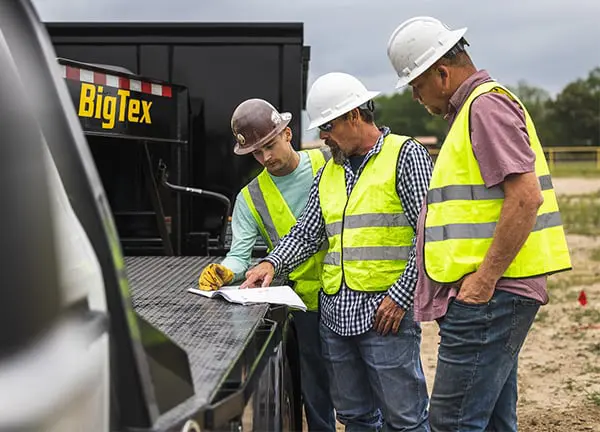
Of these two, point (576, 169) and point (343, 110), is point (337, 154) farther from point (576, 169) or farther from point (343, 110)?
point (576, 169)

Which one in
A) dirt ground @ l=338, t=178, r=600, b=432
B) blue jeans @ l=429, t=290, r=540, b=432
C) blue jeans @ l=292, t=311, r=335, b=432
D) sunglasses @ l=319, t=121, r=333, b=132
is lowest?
dirt ground @ l=338, t=178, r=600, b=432

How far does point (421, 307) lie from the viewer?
288 cm

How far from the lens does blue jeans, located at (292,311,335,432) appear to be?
3.79 m

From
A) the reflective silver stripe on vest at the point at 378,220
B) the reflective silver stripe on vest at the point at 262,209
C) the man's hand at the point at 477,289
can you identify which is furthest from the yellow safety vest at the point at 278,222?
the man's hand at the point at 477,289

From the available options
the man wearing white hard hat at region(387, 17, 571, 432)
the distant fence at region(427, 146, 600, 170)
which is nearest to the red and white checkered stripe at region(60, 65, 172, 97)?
the man wearing white hard hat at region(387, 17, 571, 432)

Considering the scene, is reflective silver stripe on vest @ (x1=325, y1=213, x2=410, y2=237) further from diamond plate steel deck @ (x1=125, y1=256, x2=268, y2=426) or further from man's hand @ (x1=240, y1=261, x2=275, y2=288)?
diamond plate steel deck @ (x1=125, y1=256, x2=268, y2=426)

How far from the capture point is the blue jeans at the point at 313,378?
379cm

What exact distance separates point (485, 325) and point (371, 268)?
0.67m

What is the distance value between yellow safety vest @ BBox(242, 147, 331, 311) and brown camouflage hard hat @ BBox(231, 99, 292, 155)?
0.67 ft

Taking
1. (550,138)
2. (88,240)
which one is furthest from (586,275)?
(550,138)

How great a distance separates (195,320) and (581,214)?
19.9 metres

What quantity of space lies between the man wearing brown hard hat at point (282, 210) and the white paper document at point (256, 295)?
47 centimetres

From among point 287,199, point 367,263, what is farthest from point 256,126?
point 367,263

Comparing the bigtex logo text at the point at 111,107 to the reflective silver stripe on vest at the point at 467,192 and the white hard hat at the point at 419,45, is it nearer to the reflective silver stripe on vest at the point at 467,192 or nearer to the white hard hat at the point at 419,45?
the white hard hat at the point at 419,45
